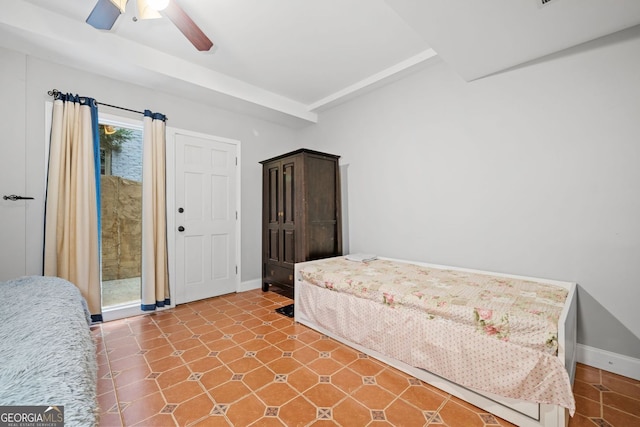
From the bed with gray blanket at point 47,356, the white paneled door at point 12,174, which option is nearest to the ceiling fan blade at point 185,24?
the white paneled door at point 12,174

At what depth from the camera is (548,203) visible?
2201 mm

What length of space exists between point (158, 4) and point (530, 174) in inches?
119

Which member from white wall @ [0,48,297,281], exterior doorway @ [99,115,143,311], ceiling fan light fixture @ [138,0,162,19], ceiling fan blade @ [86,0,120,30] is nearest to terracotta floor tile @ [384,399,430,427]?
white wall @ [0,48,297,281]

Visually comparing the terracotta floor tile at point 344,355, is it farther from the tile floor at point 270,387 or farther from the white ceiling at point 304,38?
Answer: the white ceiling at point 304,38

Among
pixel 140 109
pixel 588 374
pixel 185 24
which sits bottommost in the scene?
pixel 588 374

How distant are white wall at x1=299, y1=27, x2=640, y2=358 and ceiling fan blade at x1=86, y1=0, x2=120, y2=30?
2.66 meters

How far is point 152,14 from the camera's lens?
1835mm

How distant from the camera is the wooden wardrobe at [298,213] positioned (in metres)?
3.30

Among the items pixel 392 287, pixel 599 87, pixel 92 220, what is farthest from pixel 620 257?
pixel 92 220

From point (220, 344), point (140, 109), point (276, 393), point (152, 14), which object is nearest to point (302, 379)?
point (276, 393)

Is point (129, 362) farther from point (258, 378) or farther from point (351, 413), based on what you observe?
point (351, 413)

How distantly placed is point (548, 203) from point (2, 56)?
A: 4805mm

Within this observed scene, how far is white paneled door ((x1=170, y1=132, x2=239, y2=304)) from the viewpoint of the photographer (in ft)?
10.9

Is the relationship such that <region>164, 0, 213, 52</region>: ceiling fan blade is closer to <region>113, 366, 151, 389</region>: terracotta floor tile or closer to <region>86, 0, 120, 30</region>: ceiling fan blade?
<region>86, 0, 120, 30</region>: ceiling fan blade
